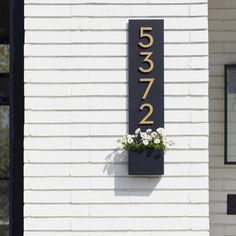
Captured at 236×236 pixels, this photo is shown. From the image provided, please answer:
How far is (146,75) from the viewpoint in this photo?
15.3 feet

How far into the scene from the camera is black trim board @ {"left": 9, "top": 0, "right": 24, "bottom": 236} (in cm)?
477

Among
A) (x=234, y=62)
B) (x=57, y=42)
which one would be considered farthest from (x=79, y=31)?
(x=234, y=62)

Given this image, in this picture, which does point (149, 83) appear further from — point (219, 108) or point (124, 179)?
point (219, 108)

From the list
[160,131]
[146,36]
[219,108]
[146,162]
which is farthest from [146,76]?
[219,108]

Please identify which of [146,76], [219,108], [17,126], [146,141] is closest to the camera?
[146,141]

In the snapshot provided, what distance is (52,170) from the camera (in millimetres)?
4668

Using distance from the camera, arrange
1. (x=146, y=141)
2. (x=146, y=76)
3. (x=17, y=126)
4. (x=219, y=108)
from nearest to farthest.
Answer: (x=146, y=141) → (x=146, y=76) → (x=17, y=126) → (x=219, y=108)

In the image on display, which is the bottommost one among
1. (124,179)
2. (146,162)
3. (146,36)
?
(124,179)

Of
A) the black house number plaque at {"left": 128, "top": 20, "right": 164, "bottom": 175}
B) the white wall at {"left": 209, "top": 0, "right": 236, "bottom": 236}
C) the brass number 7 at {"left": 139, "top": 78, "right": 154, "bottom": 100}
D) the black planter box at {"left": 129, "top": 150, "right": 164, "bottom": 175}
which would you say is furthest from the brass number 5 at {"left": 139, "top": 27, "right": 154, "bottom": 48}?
the white wall at {"left": 209, "top": 0, "right": 236, "bottom": 236}

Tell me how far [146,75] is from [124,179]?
708 millimetres

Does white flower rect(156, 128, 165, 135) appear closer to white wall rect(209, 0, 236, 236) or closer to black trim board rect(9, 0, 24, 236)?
black trim board rect(9, 0, 24, 236)

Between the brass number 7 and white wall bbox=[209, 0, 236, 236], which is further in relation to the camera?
white wall bbox=[209, 0, 236, 236]

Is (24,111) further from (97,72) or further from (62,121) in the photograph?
(97,72)

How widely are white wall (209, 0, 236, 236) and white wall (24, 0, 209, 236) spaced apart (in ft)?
2.96
